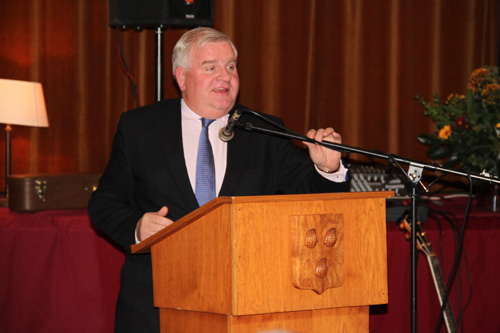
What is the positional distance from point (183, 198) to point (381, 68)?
9.41 feet

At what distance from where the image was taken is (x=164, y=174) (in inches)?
86.9

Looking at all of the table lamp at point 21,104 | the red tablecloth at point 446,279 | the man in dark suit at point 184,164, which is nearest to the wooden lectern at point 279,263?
the man in dark suit at point 184,164

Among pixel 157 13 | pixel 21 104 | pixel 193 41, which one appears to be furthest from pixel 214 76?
pixel 21 104

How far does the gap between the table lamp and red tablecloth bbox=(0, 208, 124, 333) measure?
724 mm

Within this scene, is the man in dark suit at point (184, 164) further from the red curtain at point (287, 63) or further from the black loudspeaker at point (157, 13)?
the red curtain at point (287, 63)

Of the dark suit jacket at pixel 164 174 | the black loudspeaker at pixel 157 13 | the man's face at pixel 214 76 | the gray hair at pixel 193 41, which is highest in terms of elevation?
the black loudspeaker at pixel 157 13

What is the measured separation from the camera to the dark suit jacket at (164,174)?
7.11 feet

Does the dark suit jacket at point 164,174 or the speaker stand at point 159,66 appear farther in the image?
the speaker stand at point 159,66

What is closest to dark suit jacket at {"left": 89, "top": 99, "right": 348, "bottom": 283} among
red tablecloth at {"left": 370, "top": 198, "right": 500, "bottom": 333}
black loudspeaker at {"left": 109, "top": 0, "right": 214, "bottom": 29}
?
red tablecloth at {"left": 370, "top": 198, "right": 500, "bottom": 333}

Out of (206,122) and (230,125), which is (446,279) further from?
(230,125)

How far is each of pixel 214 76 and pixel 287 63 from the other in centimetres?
230

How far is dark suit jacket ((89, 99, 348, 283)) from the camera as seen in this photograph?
217 centimetres

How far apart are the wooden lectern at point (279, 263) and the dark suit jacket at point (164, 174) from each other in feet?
1.63

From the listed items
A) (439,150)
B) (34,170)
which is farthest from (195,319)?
(34,170)
